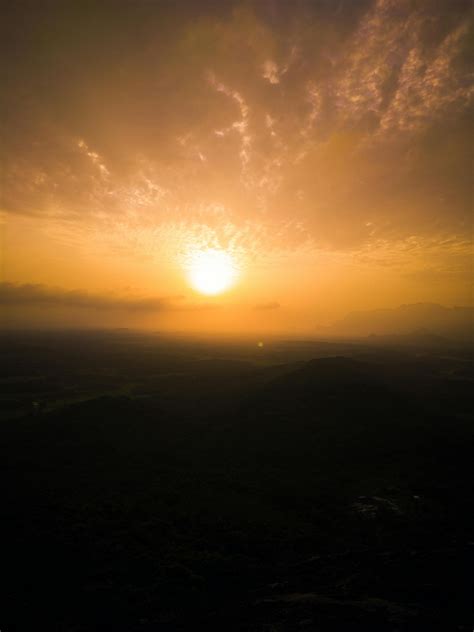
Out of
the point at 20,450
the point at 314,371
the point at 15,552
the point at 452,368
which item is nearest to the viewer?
the point at 15,552

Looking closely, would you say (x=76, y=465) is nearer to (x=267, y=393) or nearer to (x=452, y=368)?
(x=267, y=393)

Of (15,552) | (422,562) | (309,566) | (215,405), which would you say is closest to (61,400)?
(215,405)

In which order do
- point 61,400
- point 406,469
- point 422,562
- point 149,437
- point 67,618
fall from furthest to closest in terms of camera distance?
point 61,400 < point 149,437 < point 406,469 < point 422,562 < point 67,618

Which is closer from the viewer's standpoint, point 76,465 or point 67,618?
point 67,618

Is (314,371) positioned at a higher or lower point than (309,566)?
higher

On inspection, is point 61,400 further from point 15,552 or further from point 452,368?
point 452,368

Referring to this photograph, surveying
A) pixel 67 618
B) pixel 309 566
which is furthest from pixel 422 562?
pixel 67 618
